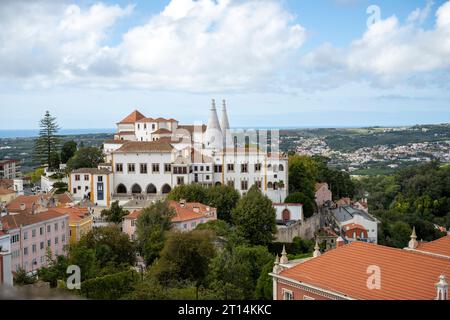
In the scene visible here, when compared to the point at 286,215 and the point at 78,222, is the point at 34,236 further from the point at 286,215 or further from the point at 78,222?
the point at 286,215

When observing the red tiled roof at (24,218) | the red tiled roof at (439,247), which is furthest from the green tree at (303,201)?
the red tiled roof at (439,247)

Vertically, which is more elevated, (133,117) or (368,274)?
(133,117)

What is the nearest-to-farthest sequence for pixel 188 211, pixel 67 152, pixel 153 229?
1. pixel 153 229
2. pixel 188 211
3. pixel 67 152

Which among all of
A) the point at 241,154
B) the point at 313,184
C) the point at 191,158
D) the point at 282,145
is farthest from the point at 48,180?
the point at 282,145

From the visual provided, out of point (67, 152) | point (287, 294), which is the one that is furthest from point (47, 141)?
point (287, 294)

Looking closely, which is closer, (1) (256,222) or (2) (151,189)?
(1) (256,222)

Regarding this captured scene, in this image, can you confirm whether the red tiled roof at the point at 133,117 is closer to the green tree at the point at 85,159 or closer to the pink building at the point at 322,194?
the green tree at the point at 85,159

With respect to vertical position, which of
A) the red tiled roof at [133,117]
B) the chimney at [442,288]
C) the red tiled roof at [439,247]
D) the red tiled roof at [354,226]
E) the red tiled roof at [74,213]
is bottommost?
the red tiled roof at [354,226]
